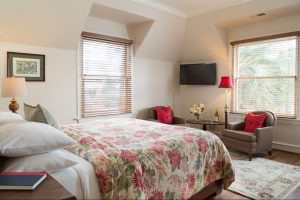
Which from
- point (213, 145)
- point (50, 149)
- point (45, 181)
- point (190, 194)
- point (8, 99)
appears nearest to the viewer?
point (45, 181)

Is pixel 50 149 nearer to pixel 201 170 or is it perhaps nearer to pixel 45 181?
pixel 45 181

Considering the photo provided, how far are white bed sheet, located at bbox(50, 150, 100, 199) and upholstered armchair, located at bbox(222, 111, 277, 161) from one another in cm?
305

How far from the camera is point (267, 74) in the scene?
4605 mm

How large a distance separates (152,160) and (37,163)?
2.79 feet

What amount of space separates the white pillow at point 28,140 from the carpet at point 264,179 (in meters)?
2.22

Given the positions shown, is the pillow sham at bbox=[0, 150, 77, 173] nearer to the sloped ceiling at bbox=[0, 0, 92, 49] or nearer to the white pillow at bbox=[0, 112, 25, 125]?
the white pillow at bbox=[0, 112, 25, 125]

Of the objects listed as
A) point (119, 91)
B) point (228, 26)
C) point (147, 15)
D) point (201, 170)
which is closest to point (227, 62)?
point (228, 26)

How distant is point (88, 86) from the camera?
4.41m

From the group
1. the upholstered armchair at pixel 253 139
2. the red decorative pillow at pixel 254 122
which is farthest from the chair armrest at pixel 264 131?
the red decorative pillow at pixel 254 122

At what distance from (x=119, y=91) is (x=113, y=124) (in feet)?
6.45

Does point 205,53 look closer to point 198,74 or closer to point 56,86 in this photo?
point 198,74

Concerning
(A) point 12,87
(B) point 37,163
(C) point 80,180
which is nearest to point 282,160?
(C) point 80,180

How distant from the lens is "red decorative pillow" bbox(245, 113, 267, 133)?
412 cm

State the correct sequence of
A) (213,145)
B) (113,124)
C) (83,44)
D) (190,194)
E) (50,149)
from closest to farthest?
(50,149) → (190,194) → (213,145) → (113,124) → (83,44)
